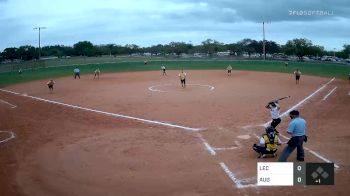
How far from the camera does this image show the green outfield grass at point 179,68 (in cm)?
4749

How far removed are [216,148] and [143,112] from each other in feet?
28.3

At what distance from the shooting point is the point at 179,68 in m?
60.6

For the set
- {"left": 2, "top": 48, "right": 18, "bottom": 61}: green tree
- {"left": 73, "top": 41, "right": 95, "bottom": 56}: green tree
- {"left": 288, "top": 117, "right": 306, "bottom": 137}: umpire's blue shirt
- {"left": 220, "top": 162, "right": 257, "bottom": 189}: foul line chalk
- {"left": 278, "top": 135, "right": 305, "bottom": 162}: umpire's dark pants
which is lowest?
{"left": 220, "top": 162, "right": 257, "bottom": 189}: foul line chalk

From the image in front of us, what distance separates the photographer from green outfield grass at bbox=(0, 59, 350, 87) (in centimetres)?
4749

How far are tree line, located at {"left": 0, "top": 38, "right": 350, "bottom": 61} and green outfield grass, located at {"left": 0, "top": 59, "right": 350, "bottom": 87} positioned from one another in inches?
1305

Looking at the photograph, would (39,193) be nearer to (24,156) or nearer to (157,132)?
(24,156)

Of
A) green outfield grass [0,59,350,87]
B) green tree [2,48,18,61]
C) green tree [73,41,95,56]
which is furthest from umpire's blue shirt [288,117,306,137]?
green tree [73,41,95,56]

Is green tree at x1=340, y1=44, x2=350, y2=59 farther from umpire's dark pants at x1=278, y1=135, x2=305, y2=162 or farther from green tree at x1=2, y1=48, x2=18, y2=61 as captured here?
umpire's dark pants at x1=278, y1=135, x2=305, y2=162

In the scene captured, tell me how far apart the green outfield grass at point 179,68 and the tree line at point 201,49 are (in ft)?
109

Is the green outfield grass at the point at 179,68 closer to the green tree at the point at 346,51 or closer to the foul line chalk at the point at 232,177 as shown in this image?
the foul line chalk at the point at 232,177

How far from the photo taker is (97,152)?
42.7 feet

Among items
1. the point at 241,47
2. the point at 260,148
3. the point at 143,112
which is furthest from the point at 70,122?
the point at 241,47

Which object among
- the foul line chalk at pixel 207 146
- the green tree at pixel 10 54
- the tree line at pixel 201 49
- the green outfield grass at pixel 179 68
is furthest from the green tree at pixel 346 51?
the foul line chalk at pixel 207 146
